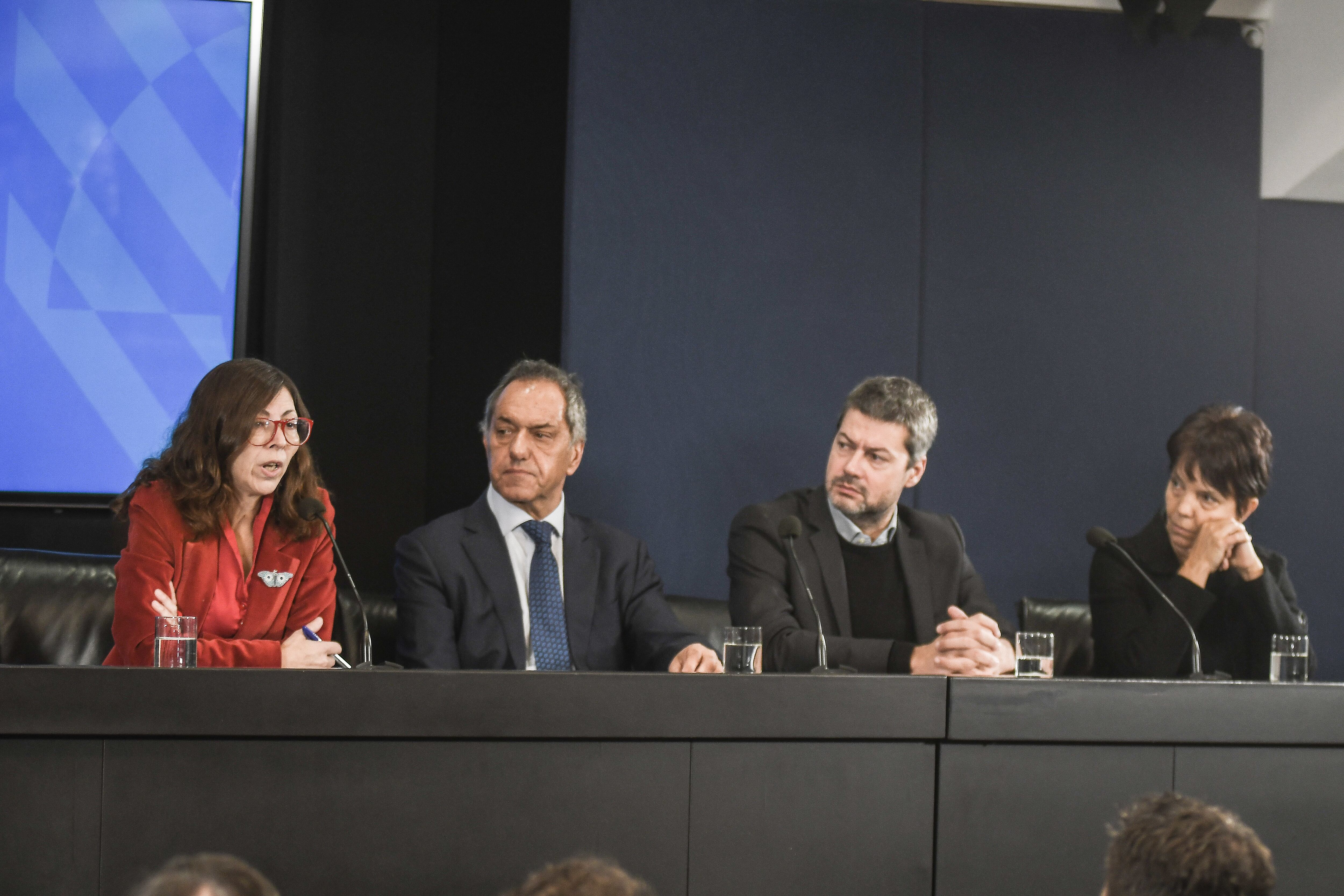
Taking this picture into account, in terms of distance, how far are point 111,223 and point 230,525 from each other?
1.27m

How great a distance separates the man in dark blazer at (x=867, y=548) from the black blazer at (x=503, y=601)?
21 cm

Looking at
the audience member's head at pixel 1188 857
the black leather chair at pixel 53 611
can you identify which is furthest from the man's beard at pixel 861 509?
the audience member's head at pixel 1188 857

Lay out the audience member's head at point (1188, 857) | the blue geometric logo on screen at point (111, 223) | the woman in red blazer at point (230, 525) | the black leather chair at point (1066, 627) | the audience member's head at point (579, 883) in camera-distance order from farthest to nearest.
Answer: the blue geometric logo on screen at point (111, 223) < the black leather chair at point (1066, 627) < the woman in red blazer at point (230, 525) < the audience member's head at point (1188, 857) < the audience member's head at point (579, 883)

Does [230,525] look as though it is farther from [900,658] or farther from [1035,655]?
[1035,655]

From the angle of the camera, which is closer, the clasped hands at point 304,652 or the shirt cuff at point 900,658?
the clasped hands at point 304,652

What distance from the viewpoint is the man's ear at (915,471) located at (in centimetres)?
280

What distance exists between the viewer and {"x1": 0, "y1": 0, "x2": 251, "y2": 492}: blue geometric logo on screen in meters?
3.08

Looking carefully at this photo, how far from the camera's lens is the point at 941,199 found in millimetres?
3311

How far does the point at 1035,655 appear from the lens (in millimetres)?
2092

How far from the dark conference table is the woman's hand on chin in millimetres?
389

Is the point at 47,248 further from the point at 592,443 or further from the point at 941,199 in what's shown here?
the point at 941,199

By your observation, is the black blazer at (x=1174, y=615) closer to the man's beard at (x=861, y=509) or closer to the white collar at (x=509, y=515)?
the man's beard at (x=861, y=509)

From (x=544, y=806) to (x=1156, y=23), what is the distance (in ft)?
9.53

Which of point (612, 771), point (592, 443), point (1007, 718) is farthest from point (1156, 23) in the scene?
point (612, 771)
